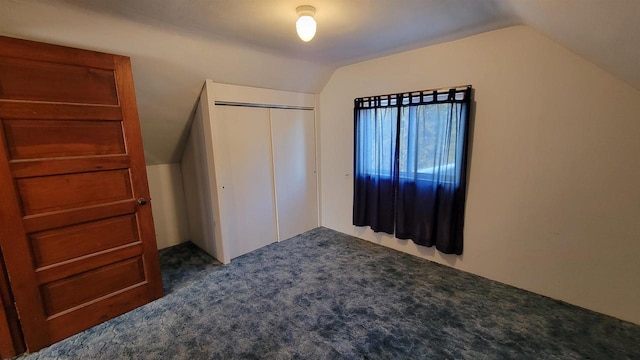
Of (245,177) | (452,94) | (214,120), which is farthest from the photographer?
(245,177)

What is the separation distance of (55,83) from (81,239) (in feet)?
3.61

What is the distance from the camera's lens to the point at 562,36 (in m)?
1.75

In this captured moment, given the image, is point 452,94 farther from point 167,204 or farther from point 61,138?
point 167,204

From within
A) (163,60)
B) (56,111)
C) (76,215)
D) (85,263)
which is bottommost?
(85,263)

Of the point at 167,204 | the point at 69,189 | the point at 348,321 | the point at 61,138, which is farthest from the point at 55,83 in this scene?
the point at 348,321

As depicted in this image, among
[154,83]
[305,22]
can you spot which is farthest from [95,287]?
[305,22]

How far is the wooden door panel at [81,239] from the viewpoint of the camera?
1787mm

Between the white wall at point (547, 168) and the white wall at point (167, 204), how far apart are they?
3147mm

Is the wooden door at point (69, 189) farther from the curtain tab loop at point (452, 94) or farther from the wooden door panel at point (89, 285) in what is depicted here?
the curtain tab loop at point (452, 94)

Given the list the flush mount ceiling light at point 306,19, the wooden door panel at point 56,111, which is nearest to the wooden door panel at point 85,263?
the wooden door panel at point 56,111

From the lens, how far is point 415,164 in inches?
109

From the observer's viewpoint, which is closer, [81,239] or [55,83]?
[55,83]

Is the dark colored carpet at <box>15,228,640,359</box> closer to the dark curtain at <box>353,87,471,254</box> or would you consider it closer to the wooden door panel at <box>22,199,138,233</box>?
the dark curtain at <box>353,87,471,254</box>

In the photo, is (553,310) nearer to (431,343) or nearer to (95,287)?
(431,343)
